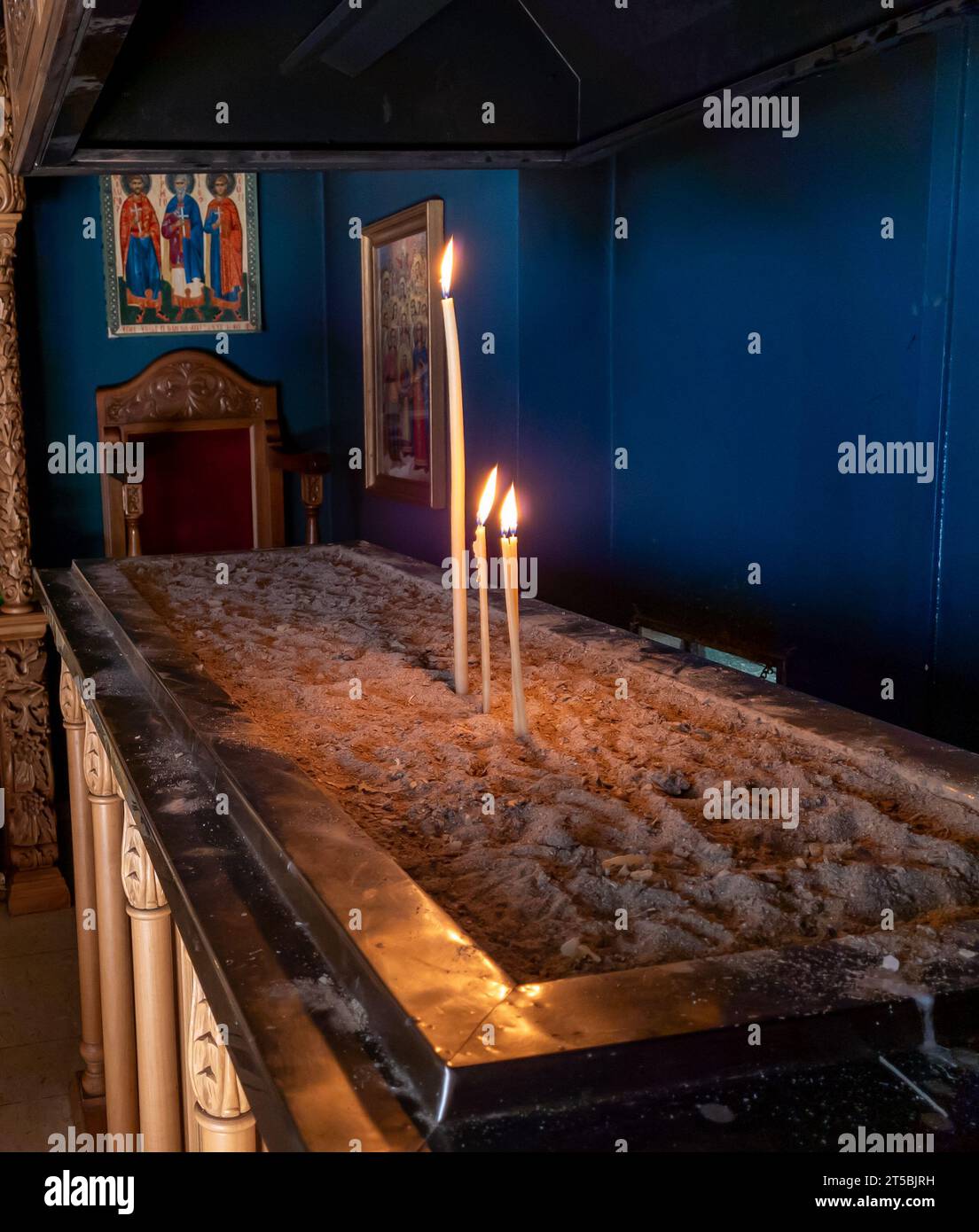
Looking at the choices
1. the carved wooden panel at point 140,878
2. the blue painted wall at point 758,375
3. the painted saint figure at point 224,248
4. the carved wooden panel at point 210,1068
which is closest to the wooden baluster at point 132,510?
the painted saint figure at point 224,248

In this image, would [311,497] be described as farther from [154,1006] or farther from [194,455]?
[154,1006]

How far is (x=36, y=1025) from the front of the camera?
163 inches

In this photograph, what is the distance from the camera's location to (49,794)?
5246 millimetres

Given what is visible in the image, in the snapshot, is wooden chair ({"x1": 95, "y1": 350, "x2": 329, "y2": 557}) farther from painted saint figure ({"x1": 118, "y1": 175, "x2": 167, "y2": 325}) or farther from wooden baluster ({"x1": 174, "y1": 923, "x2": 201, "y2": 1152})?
wooden baluster ({"x1": 174, "y1": 923, "x2": 201, "y2": 1152})

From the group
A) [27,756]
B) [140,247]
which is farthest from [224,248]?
[27,756]

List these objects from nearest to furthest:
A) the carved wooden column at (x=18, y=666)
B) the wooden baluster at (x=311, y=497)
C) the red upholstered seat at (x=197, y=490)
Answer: the carved wooden column at (x=18, y=666) < the wooden baluster at (x=311, y=497) < the red upholstered seat at (x=197, y=490)

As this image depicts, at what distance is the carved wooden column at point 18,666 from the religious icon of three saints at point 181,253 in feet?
3.84

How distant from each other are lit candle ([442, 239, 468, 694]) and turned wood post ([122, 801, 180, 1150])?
0.57 metres

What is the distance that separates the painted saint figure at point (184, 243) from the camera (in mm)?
6281

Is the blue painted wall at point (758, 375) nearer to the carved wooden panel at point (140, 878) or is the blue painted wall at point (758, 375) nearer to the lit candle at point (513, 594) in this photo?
the lit candle at point (513, 594)

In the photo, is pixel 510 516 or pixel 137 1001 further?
pixel 137 1001

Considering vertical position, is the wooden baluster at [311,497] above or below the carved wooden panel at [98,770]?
above

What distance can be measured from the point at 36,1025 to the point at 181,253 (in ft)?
12.8

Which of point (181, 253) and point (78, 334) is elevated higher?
point (181, 253)
